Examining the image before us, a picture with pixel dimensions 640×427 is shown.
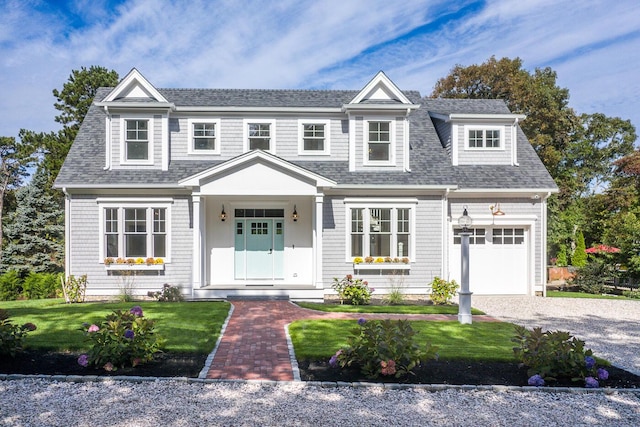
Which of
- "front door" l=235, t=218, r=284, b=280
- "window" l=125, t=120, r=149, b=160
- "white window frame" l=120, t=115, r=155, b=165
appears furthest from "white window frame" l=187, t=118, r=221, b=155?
"front door" l=235, t=218, r=284, b=280

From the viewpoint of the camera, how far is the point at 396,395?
223 inches

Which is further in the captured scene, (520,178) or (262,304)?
(520,178)

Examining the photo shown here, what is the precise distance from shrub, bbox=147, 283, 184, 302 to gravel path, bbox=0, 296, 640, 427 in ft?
25.2

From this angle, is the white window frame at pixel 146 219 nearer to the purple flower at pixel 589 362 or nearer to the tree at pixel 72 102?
the purple flower at pixel 589 362

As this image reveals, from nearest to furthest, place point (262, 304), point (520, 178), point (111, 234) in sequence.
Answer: point (262, 304)
point (111, 234)
point (520, 178)

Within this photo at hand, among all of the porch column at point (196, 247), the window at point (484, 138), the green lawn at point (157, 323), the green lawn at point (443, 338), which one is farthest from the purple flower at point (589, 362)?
the window at point (484, 138)

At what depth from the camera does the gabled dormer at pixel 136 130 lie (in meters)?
14.8

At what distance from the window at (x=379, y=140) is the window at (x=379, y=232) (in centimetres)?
189

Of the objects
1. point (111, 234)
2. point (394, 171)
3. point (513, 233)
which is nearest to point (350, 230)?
point (394, 171)

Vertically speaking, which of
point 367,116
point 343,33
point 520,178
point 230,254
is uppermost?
point 343,33

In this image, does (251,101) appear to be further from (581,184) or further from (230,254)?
(581,184)

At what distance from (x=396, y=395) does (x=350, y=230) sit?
9.06 m

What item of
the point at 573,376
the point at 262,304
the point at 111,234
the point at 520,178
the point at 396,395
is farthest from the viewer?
the point at 520,178

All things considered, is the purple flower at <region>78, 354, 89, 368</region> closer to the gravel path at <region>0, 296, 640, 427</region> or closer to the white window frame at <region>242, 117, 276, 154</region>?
the gravel path at <region>0, 296, 640, 427</region>
